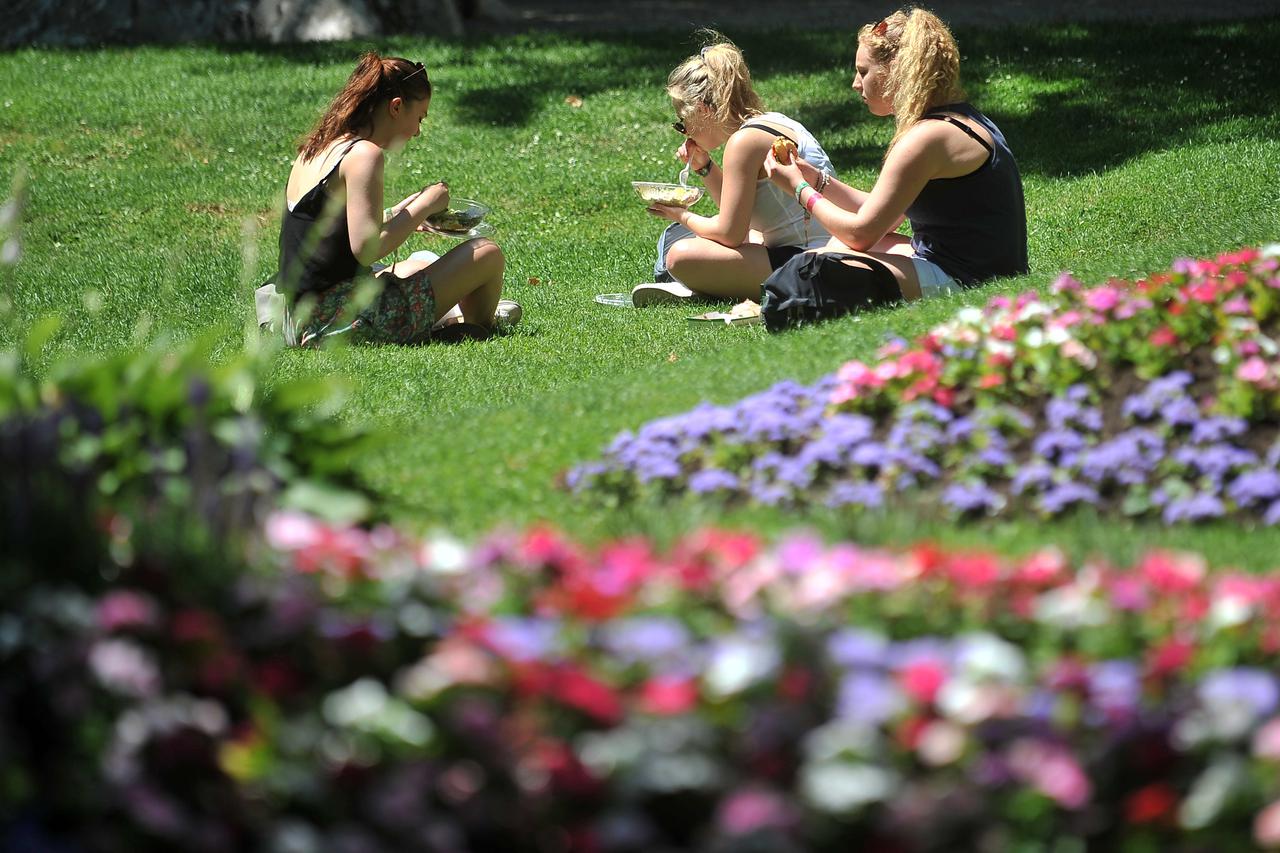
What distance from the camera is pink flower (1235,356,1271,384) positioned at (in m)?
4.11

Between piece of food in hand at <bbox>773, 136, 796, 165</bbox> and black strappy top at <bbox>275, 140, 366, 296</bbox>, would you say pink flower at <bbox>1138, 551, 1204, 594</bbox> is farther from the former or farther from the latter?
black strappy top at <bbox>275, 140, 366, 296</bbox>

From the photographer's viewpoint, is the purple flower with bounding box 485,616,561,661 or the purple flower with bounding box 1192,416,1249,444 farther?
the purple flower with bounding box 1192,416,1249,444

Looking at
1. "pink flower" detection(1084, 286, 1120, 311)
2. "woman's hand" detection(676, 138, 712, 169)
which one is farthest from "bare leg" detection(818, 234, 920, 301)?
"pink flower" detection(1084, 286, 1120, 311)

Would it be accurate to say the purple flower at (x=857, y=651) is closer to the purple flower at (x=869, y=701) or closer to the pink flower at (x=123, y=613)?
the purple flower at (x=869, y=701)

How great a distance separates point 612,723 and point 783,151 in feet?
13.5

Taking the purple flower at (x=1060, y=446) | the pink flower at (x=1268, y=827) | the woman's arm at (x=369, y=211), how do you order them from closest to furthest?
the pink flower at (x=1268, y=827) < the purple flower at (x=1060, y=446) < the woman's arm at (x=369, y=211)

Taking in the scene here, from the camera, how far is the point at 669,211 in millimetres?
6930

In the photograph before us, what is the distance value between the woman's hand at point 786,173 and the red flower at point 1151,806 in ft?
13.3

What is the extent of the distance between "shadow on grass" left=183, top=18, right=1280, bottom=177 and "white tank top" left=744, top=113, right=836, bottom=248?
395 cm

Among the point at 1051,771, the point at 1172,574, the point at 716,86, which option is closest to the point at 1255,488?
the point at 1172,574

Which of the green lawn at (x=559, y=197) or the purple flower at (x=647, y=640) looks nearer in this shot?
the purple flower at (x=647, y=640)

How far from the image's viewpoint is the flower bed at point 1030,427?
3.93 m

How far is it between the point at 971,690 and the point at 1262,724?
1.60ft

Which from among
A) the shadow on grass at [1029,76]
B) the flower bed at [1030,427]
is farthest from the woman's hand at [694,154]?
the shadow on grass at [1029,76]
